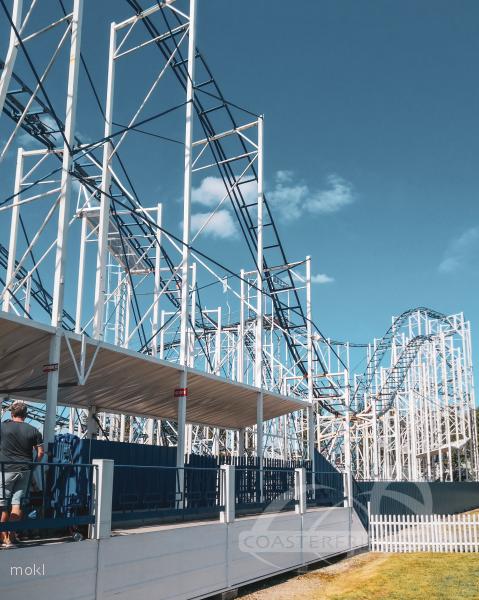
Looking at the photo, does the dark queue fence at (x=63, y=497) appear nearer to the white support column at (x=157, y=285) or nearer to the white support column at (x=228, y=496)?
the white support column at (x=228, y=496)

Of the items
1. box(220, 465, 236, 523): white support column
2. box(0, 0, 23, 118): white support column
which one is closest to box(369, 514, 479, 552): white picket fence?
box(220, 465, 236, 523): white support column

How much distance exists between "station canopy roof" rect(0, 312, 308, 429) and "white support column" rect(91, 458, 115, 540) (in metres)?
2.80

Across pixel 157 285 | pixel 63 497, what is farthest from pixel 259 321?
pixel 63 497

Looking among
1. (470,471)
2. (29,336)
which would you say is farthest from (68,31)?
(470,471)

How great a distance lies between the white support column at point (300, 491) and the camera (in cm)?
1357

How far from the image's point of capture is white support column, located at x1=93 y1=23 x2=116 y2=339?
42.2ft

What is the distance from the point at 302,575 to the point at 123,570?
19.7 ft

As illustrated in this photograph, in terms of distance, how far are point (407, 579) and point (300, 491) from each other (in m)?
2.62

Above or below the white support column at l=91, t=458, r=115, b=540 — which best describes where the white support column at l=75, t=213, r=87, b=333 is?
above

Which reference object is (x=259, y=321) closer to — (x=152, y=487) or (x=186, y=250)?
(x=186, y=250)

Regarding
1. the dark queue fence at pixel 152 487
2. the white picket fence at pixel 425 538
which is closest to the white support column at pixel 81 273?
the dark queue fence at pixel 152 487

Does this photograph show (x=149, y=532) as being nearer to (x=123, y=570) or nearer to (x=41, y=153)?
(x=123, y=570)

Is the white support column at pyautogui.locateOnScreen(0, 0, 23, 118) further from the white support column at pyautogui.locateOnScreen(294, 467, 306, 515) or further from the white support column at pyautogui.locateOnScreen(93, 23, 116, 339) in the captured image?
the white support column at pyautogui.locateOnScreen(294, 467, 306, 515)

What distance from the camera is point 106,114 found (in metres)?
14.4
